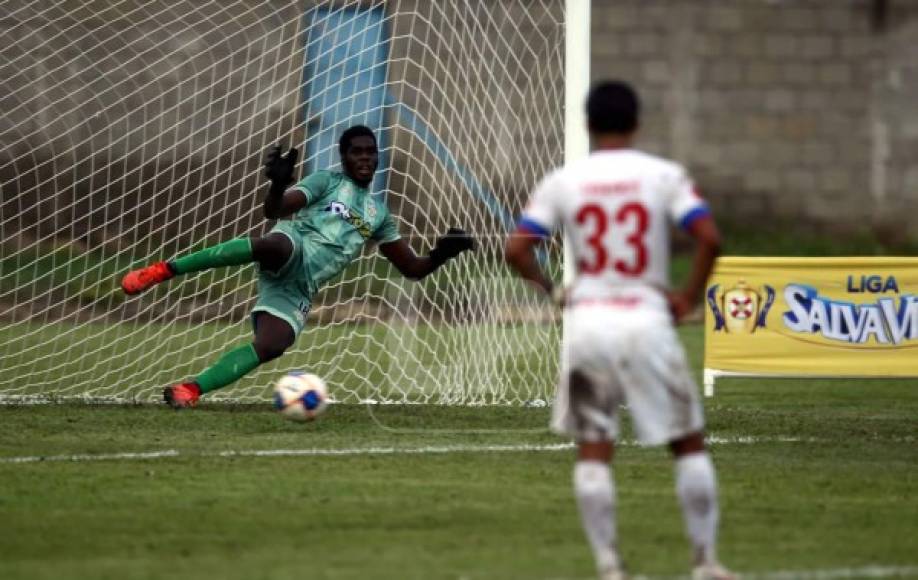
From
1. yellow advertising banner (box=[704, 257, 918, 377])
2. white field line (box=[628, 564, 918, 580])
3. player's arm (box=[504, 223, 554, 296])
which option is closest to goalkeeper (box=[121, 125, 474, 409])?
yellow advertising banner (box=[704, 257, 918, 377])

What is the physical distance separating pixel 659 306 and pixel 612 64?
18480mm

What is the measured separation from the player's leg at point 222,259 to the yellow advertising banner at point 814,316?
333 centimetres

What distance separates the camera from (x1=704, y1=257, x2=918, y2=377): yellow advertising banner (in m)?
13.0

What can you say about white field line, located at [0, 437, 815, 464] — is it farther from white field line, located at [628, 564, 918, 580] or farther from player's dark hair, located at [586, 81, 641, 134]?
player's dark hair, located at [586, 81, 641, 134]

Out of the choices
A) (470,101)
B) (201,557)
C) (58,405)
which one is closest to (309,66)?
(470,101)

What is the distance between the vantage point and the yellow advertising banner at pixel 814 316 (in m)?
13.0

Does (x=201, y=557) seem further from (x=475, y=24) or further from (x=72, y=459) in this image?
(x=475, y=24)

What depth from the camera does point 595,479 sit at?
6.30 meters

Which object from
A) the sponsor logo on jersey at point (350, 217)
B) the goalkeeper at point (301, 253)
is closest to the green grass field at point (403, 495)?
the goalkeeper at point (301, 253)

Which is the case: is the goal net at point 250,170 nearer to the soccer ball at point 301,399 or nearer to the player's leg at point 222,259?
the player's leg at point 222,259

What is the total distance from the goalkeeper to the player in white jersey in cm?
480

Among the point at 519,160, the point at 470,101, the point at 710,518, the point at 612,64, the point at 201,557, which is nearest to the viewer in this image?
the point at 710,518

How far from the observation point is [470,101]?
13.9m

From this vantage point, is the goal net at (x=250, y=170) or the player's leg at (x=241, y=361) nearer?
the player's leg at (x=241, y=361)
